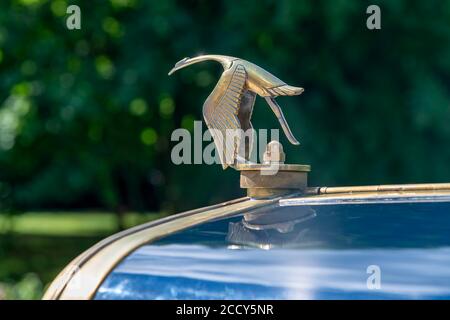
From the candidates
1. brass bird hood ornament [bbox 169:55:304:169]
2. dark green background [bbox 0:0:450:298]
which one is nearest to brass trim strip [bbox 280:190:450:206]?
brass bird hood ornament [bbox 169:55:304:169]

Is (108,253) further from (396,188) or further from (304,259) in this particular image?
(396,188)

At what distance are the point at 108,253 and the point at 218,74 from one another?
9.01 metres

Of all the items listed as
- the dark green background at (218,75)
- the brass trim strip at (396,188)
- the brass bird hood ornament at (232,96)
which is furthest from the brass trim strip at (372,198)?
the dark green background at (218,75)

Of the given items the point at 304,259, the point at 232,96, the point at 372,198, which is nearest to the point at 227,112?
the point at 232,96

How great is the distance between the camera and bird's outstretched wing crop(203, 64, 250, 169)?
8.59ft

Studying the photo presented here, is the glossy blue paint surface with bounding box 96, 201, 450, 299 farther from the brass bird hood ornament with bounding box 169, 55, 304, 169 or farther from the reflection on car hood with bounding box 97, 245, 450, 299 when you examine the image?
the brass bird hood ornament with bounding box 169, 55, 304, 169

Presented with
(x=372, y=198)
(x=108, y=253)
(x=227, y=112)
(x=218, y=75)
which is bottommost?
(x=108, y=253)

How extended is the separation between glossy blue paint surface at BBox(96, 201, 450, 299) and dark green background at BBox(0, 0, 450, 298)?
7.75 m

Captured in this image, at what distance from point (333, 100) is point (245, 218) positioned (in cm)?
913

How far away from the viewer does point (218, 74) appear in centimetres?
1105

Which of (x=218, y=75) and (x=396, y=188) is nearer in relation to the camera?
(x=396, y=188)

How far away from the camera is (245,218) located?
2316 millimetres
